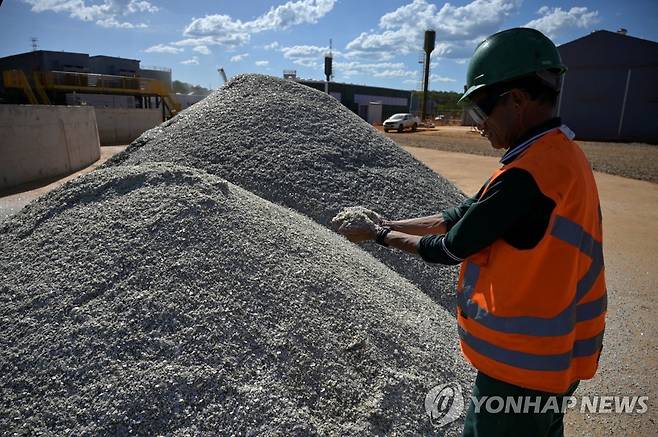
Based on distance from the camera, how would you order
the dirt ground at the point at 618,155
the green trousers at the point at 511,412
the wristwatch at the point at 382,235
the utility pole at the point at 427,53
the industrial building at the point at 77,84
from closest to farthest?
the green trousers at the point at 511,412 → the wristwatch at the point at 382,235 → the dirt ground at the point at 618,155 → the industrial building at the point at 77,84 → the utility pole at the point at 427,53

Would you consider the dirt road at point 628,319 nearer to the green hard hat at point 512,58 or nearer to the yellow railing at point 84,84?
the green hard hat at point 512,58

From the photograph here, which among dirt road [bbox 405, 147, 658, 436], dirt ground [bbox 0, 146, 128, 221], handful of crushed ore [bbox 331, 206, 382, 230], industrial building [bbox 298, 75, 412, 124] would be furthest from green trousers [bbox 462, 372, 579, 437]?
industrial building [bbox 298, 75, 412, 124]

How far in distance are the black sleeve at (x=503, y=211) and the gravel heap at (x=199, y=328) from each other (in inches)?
40.9

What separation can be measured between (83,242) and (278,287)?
1190 millimetres

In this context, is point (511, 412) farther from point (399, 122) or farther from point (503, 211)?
point (399, 122)

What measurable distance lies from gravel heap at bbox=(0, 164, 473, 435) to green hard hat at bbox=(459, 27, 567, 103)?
1.34 meters

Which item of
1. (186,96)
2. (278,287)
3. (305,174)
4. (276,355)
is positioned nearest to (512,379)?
(276,355)

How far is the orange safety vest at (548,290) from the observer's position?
3.81 ft

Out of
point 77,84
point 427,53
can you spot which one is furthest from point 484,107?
point 427,53

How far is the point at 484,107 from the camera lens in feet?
4.53

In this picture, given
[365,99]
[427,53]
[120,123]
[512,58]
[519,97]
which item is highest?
[427,53]

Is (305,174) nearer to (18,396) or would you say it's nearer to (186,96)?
(18,396)

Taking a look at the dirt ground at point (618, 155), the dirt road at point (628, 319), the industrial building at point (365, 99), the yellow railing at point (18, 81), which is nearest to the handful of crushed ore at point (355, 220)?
the dirt road at point (628, 319)

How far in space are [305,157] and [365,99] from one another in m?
35.9
